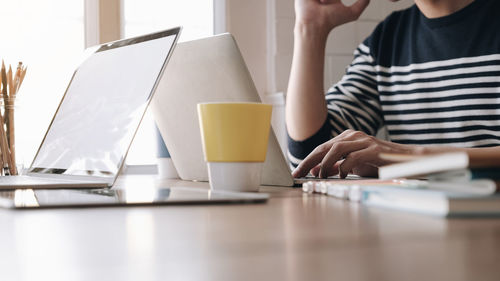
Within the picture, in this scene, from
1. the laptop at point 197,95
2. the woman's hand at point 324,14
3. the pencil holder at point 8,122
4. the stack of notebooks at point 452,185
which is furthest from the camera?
the woman's hand at point 324,14

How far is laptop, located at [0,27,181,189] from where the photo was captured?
2.33 feet

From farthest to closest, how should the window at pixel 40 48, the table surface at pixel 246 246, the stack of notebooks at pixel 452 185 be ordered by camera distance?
the window at pixel 40 48, the stack of notebooks at pixel 452 185, the table surface at pixel 246 246

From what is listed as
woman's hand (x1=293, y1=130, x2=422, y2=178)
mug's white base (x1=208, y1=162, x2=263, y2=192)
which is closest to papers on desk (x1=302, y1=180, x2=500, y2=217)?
mug's white base (x1=208, y1=162, x2=263, y2=192)

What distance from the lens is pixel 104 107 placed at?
789mm

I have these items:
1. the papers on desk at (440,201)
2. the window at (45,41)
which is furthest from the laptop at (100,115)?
the window at (45,41)

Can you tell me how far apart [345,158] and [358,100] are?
3.10 ft

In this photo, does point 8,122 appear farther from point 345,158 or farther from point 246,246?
point 246,246

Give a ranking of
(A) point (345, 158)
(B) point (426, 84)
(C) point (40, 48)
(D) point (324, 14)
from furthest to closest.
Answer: (C) point (40, 48), (B) point (426, 84), (D) point (324, 14), (A) point (345, 158)

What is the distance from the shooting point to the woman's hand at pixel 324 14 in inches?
59.4

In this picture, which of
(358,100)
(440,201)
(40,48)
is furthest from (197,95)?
(40,48)

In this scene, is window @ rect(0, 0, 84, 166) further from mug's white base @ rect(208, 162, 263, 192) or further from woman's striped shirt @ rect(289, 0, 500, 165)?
mug's white base @ rect(208, 162, 263, 192)

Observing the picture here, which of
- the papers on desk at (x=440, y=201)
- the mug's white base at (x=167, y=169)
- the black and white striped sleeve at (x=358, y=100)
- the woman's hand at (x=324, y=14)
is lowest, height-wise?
the mug's white base at (x=167, y=169)

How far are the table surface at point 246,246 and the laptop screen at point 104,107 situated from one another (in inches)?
11.5

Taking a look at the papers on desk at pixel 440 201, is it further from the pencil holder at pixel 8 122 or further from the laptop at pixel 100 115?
the pencil holder at pixel 8 122
